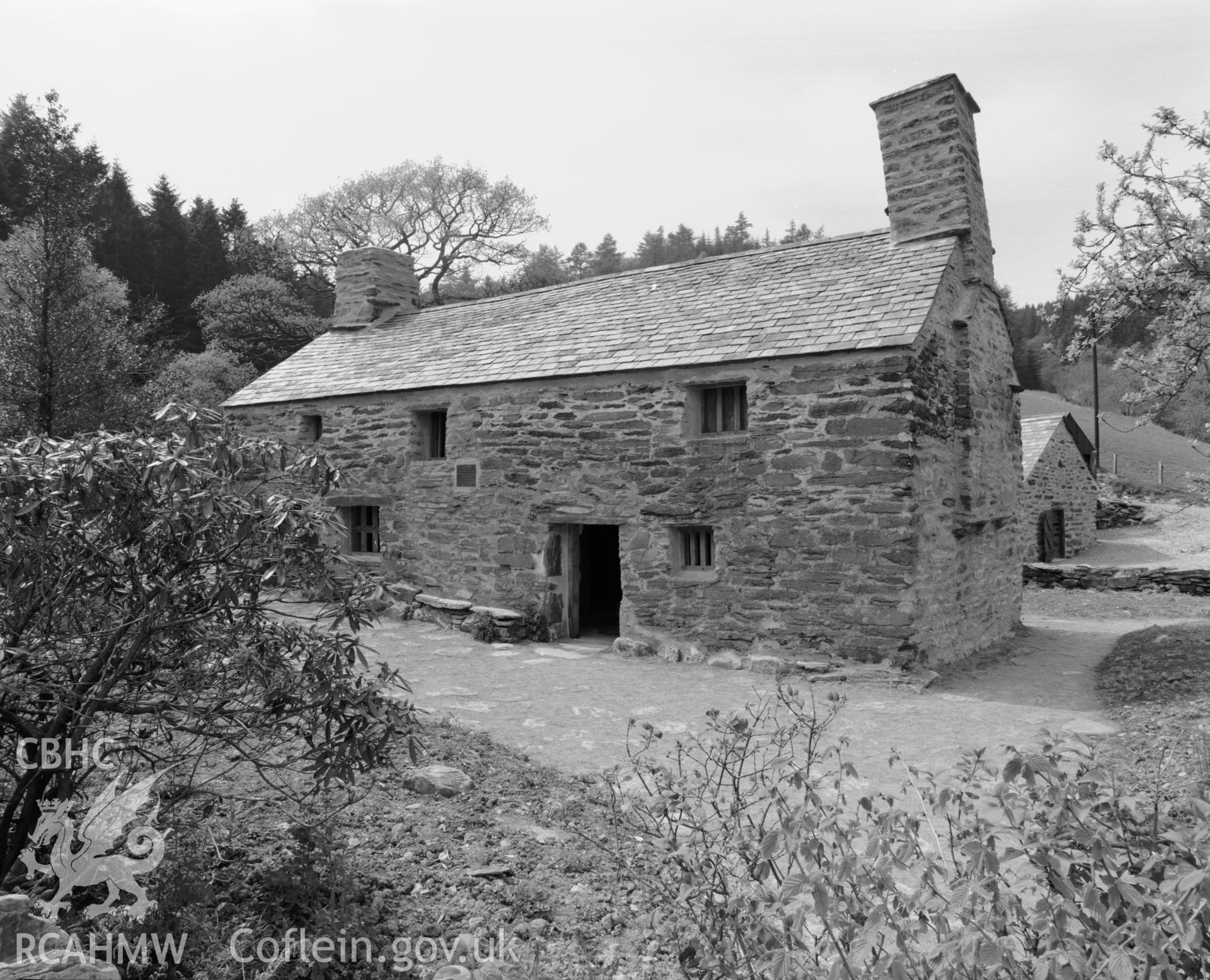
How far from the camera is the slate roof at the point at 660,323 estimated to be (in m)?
9.52

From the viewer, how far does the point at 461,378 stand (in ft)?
39.4

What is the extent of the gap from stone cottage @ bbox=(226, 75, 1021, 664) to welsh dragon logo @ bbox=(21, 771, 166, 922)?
7085 mm

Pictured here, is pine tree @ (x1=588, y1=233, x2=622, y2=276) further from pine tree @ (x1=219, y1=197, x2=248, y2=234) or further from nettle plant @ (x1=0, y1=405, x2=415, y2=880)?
nettle plant @ (x1=0, y1=405, x2=415, y2=880)

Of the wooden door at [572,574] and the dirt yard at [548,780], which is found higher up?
the wooden door at [572,574]

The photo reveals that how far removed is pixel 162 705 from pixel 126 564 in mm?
632

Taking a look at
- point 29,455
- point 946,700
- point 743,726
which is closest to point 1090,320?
point 946,700

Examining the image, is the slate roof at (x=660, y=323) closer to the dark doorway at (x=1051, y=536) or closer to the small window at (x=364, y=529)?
the small window at (x=364, y=529)

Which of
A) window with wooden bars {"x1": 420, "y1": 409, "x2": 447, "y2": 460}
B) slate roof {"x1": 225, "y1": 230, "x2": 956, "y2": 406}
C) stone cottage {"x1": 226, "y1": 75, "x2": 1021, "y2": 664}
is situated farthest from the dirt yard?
slate roof {"x1": 225, "y1": 230, "x2": 956, "y2": 406}

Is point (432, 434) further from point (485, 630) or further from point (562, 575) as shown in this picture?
point (485, 630)

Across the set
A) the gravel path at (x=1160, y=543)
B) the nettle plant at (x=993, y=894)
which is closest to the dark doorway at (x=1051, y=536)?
the gravel path at (x=1160, y=543)

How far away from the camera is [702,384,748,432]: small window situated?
390 inches

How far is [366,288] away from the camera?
1692 centimetres

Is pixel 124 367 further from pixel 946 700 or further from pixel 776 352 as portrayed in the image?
pixel 946 700

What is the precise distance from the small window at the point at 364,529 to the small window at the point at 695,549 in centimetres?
590
